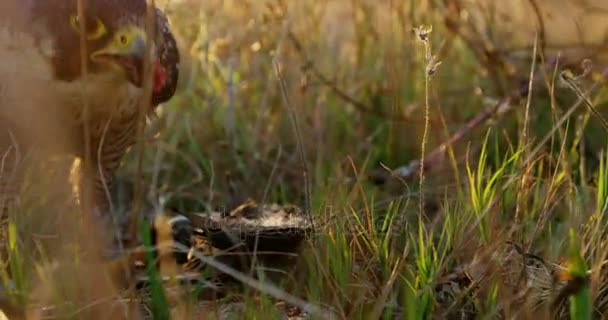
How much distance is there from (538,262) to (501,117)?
1.22 meters

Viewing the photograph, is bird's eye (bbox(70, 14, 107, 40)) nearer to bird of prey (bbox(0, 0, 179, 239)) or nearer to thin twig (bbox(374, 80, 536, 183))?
bird of prey (bbox(0, 0, 179, 239))

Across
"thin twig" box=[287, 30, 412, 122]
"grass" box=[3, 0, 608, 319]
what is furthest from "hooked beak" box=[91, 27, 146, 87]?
"thin twig" box=[287, 30, 412, 122]

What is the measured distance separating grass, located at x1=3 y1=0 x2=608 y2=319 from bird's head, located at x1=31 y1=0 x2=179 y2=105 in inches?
14.1

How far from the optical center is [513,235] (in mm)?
2295

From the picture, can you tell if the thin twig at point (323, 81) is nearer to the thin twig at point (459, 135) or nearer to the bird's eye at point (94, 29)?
the thin twig at point (459, 135)

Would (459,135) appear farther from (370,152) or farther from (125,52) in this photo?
(125,52)

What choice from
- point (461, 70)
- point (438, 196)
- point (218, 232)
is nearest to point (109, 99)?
point (218, 232)

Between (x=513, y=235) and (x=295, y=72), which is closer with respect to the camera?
(x=513, y=235)

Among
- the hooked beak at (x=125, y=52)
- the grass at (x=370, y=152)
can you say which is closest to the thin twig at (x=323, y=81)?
the grass at (x=370, y=152)

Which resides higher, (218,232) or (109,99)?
(109,99)

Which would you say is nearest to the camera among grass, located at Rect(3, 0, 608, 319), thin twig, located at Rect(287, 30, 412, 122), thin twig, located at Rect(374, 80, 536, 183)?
grass, located at Rect(3, 0, 608, 319)

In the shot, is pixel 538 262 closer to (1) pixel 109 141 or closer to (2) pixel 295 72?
(1) pixel 109 141

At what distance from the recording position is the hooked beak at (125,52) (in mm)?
2689

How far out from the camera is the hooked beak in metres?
2.69
